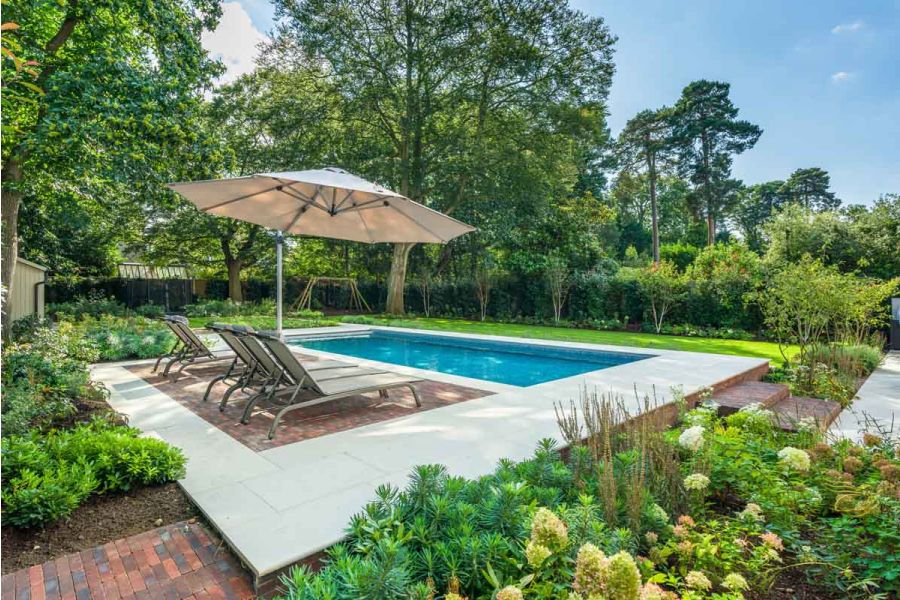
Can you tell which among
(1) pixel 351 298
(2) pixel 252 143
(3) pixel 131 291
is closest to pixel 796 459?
(2) pixel 252 143

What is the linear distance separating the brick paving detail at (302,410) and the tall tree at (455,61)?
41.9 ft

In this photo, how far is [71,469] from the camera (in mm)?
2818

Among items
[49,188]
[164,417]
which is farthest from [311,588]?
[49,188]

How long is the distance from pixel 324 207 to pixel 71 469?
4.35m

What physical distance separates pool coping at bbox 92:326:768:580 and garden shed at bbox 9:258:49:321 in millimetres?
7610

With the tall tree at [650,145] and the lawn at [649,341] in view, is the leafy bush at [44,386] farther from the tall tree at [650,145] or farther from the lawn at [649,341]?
the tall tree at [650,145]

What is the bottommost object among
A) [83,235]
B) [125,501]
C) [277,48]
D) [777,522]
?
[125,501]

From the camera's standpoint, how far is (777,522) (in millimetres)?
2477

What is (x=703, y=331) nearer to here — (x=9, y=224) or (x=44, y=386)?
(x=44, y=386)

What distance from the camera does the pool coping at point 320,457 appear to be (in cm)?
248

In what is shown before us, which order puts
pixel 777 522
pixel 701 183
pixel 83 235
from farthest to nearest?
pixel 701 183 → pixel 83 235 → pixel 777 522

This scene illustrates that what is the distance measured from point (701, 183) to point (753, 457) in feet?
100

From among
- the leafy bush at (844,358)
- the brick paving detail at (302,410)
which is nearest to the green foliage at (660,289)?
the leafy bush at (844,358)

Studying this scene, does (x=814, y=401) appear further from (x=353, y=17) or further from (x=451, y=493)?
(x=353, y=17)
